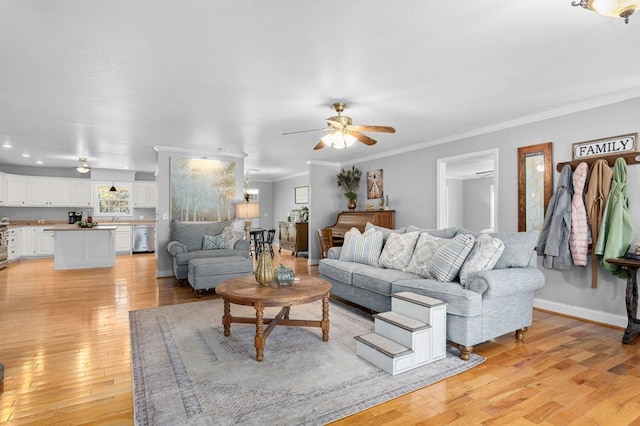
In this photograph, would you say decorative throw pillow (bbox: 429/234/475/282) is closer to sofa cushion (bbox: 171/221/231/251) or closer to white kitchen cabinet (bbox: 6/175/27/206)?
sofa cushion (bbox: 171/221/231/251)

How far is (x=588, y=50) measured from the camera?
8.55 ft

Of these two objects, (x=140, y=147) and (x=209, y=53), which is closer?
(x=209, y=53)

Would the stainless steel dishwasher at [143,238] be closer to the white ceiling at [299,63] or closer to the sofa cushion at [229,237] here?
the sofa cushion at [229,237]

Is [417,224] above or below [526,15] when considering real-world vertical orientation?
below

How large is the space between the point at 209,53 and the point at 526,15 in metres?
2.22

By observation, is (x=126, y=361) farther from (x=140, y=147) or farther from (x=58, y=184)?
(x=58, y=184)

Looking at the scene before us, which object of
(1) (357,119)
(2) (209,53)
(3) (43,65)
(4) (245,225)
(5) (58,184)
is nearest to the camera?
(2) (209,53)

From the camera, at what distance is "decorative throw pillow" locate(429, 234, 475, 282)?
314 centimetres

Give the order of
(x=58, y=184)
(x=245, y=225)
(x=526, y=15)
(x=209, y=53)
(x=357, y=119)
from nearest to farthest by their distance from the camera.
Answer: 1. (x=526, y=15)
2. (x=209, y=53)
3. (x=357, y=119)
4. (x=245, y=225)
5. (x=58, y=184)

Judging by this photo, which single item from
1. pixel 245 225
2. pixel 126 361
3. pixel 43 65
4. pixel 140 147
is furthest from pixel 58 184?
pixel 126 361

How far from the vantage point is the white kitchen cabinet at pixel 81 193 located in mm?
8945

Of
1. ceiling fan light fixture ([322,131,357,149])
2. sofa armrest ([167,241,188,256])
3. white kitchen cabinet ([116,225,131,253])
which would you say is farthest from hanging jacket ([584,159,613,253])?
white kitchen cabinet ([116,225,131,253])

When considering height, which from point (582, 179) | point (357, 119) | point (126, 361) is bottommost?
point (126, 361)

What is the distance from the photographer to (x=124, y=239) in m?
9.27
